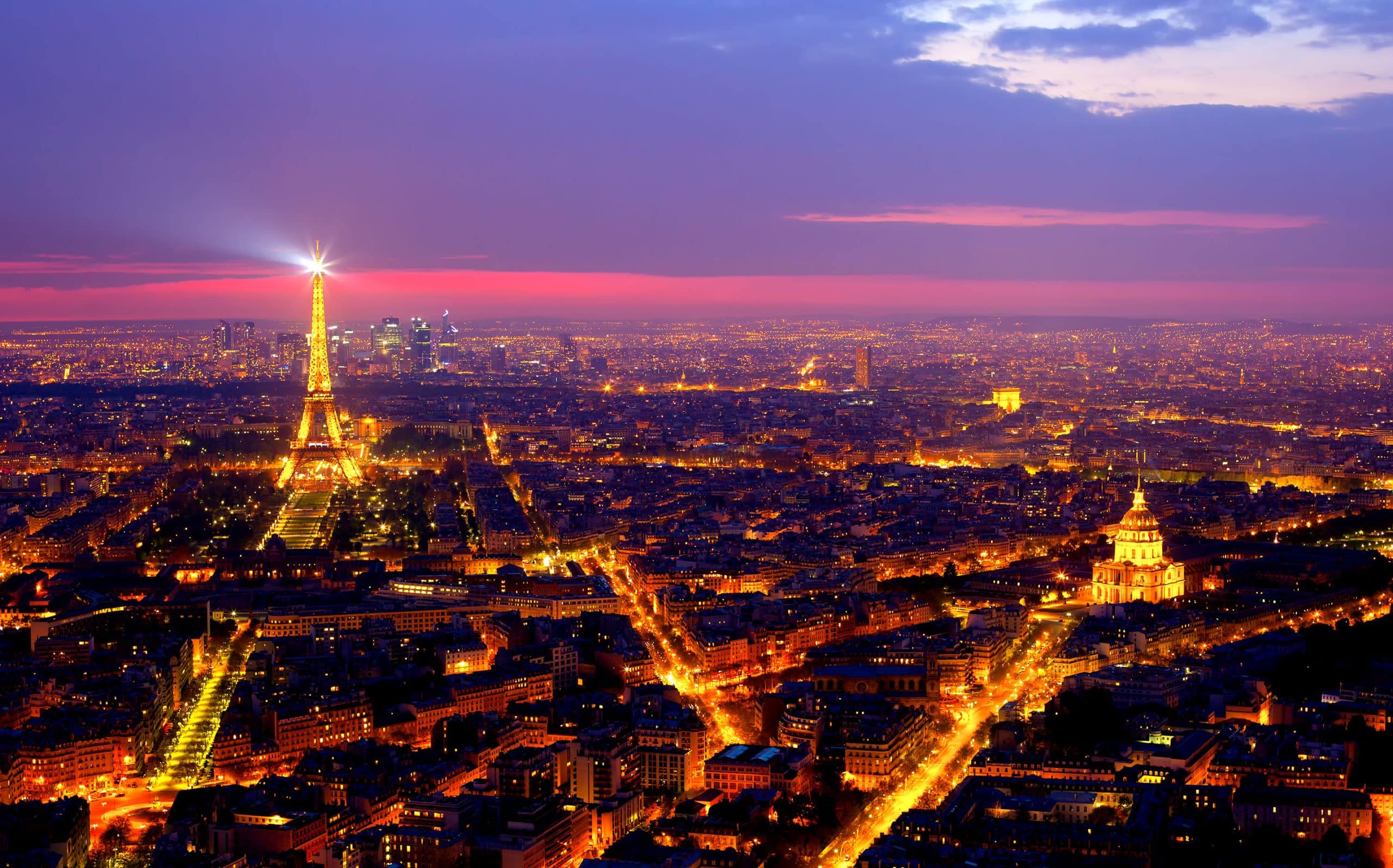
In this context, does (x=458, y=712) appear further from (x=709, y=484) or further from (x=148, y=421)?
(x=148, y=421)

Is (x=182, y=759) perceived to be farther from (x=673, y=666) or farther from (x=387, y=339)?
(x=387, y=339)

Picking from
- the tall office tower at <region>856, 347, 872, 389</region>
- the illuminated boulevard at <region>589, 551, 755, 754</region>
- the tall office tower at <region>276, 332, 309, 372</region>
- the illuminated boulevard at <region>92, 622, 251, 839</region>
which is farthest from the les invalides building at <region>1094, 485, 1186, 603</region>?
the tall office tower at <region>276, 332, 309, 372</region>

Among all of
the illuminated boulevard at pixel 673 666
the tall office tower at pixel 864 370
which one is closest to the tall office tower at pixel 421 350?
the tall office tower at pixel 864 370

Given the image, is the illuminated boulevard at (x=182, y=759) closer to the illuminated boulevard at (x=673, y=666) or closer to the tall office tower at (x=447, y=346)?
the illuminated boulevard at (x=673, y=666)

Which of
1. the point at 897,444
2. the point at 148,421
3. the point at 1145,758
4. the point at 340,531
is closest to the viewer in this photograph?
the point at 1145,758

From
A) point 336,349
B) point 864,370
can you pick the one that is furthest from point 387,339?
point 864,370

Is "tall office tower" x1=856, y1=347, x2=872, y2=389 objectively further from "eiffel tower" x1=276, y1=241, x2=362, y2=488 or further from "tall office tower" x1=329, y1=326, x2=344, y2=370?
"eiffel tower" x1=276, y1=241, x2=362, y2=488

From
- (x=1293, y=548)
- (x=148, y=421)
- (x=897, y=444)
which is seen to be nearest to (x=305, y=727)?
(x=1293, y=548)
